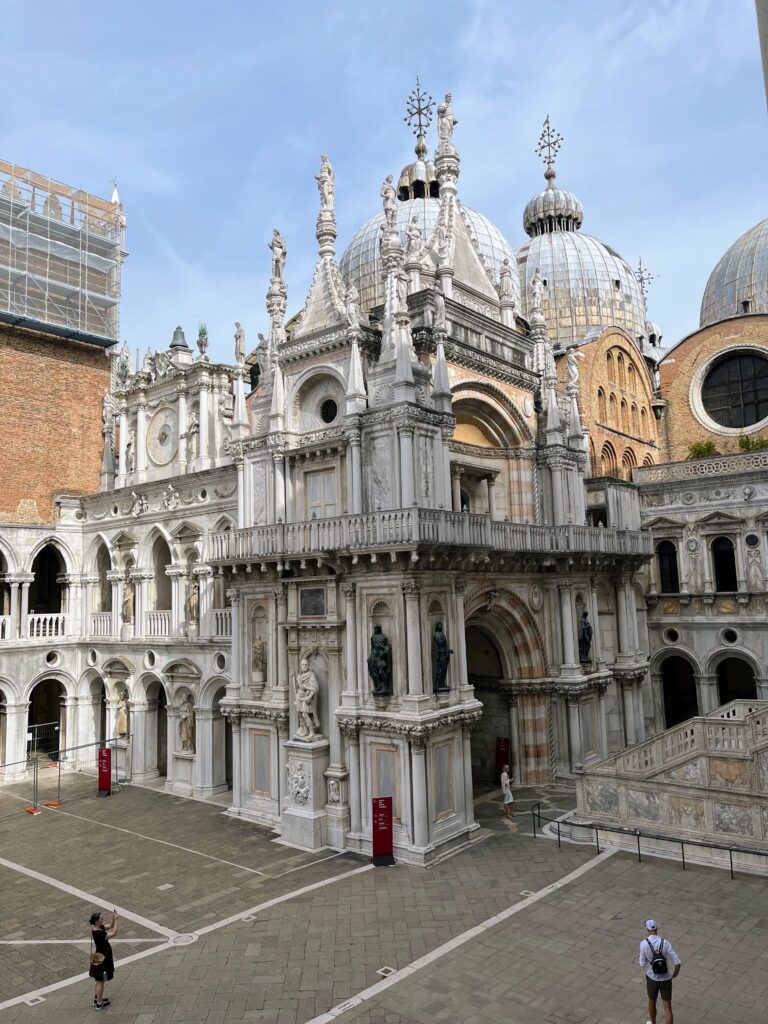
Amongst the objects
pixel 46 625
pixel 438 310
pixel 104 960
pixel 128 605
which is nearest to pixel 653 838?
pixel 104 960

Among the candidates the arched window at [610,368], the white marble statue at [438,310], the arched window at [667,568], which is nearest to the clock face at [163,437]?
the white marble statue at [438,310]

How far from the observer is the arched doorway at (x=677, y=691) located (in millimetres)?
29500

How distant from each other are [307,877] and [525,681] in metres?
8.98

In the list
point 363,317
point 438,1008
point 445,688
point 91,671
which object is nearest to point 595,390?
point 363,317

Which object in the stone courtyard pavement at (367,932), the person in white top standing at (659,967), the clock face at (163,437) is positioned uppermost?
the clock face at (163,437)

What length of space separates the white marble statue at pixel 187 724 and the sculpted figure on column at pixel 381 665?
942cm

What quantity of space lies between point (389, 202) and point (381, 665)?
1218 cm

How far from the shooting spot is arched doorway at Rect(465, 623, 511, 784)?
78.9 ft

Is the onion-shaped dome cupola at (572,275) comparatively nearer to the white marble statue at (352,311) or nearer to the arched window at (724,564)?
the arched window at (724,564)

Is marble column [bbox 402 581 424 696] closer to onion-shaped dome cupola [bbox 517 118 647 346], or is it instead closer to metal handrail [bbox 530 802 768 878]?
metal handrail [bbox 530 802 768 878]

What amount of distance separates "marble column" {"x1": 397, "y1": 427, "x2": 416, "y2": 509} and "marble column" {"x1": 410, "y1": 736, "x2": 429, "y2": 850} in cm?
543

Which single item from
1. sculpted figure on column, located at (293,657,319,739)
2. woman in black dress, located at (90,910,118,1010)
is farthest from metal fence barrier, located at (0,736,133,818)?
Result: woman in black dress, located at (90,910,118,1010)

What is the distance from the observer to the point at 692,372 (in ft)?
112

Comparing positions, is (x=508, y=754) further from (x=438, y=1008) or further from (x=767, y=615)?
(x=438, y=1008)
